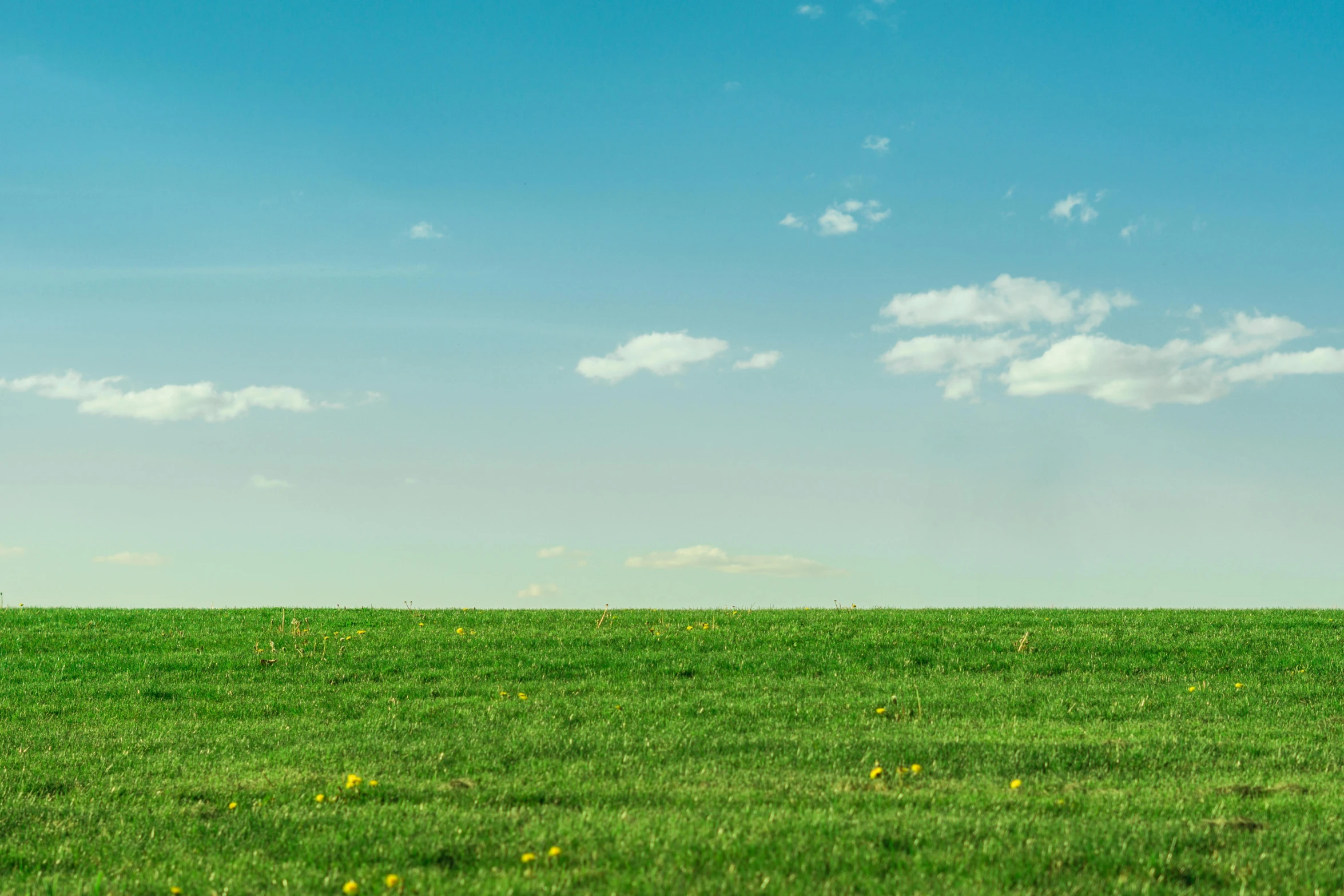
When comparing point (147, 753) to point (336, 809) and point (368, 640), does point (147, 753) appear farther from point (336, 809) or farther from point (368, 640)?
point (368, 640)

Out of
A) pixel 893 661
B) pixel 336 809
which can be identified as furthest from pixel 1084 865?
pixel 893 661

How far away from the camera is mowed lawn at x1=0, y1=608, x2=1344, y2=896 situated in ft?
26.5

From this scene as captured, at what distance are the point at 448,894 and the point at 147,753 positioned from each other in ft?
25.2

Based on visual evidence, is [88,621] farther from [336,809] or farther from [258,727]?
[336,809]

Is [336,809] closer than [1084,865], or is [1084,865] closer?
[1084,865]

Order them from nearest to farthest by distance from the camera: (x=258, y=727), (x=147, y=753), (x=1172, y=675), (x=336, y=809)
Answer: (x=336, y=809) < (x=147, y=753) < (x=258, y=727) < (x=1172, y=675)

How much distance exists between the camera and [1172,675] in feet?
58.6

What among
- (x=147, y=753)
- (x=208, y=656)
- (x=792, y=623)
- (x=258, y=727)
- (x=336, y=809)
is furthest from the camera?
(x=792, y=623)

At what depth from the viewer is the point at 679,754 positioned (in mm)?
12156

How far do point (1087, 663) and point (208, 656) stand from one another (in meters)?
16.5

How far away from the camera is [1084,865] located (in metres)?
7.98

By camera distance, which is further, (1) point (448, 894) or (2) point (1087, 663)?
(2) point (1087, 663)

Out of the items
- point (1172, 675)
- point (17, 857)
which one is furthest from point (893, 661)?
point (17, 857)

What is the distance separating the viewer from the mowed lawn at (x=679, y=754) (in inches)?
318
